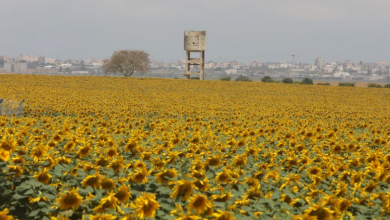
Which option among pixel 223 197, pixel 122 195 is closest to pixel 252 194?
pixel 223 197

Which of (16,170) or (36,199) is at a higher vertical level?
(16,170)

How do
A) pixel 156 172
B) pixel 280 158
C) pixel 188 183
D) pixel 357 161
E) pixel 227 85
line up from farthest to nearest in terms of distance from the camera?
pixel 227 85
pixel 280 158
pixel 357 161
pixel 156 172
pixel 188 183

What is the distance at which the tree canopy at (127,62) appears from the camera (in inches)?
3361

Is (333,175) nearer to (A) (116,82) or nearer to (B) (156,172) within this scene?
(B) (156,172)

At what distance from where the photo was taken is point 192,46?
7269 centimetres

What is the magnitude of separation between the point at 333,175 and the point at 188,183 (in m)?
2.82

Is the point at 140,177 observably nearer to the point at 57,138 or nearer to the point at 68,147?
the point at 68,147

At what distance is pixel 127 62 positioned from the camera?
85562 millimetres

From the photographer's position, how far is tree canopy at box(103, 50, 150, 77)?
85375 millimetres

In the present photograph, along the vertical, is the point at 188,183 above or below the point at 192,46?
below

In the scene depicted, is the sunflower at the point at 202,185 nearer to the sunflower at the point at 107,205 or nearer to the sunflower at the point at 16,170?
the sunflower at the point at 107,205

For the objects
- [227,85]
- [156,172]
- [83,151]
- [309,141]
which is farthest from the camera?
[227,85]

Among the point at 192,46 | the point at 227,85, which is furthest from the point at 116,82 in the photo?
the point at 192,46

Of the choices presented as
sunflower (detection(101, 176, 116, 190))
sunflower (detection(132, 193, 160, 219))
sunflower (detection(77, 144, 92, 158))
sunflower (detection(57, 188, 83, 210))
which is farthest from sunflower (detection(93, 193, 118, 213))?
sunflower (detection(77, 144, 92, 158))
